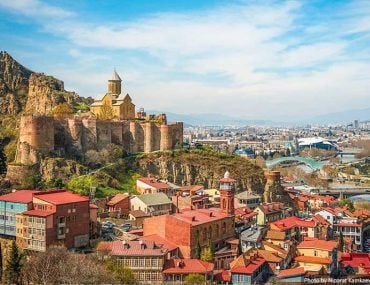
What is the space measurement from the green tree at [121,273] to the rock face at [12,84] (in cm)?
3782

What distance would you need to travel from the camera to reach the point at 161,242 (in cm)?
3266

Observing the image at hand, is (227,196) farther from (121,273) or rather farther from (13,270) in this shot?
(13,270)

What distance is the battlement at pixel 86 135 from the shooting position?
45531 millimetres

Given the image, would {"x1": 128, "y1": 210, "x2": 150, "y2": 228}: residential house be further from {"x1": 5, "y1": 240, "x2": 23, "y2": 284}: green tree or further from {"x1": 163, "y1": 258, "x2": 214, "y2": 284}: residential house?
{"x1": 5, "y1": 240, "x2": 23, "y2": 284}: green tree

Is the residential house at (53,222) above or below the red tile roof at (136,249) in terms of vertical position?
above

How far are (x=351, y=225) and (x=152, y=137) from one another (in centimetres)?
2038

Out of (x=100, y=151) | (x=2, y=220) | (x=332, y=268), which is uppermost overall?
(x=100, y=151)

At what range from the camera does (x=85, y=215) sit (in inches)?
1324

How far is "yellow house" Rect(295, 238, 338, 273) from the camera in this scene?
1292 inches

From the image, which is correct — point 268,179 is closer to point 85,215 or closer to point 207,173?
point 207,173

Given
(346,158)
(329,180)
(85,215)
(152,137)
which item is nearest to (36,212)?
(85,215)

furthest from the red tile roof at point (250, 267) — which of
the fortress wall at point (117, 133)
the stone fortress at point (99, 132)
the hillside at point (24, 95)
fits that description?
the hillside at point (24, 95)

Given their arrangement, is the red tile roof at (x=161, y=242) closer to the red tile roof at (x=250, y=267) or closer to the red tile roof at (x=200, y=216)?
the red tile roof at (x=200, y=216)

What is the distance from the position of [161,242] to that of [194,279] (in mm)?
5267
